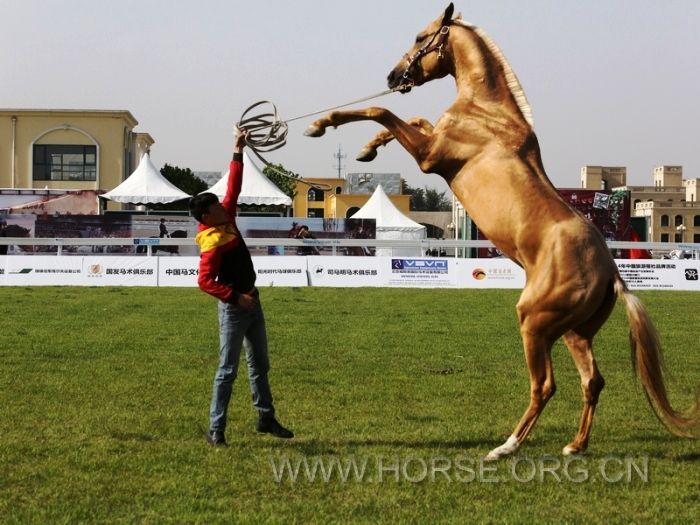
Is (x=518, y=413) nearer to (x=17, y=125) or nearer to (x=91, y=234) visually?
(x=91, y=234)

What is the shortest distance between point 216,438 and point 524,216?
306cm

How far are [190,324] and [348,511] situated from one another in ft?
33.8

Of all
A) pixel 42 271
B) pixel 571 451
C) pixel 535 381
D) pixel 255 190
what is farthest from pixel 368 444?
pixel 255 190

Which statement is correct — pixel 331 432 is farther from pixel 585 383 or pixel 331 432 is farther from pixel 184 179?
pixel 184 179

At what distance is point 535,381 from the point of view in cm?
718

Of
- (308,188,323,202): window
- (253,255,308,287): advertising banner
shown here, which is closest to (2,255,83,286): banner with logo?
(253,255,308,287): advertising banner

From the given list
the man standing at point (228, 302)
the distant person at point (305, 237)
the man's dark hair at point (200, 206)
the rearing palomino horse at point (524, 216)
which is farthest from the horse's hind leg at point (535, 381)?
the distant person at point (305, 237)

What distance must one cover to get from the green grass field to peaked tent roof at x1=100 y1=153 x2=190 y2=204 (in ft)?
69.7

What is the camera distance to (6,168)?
222 ft

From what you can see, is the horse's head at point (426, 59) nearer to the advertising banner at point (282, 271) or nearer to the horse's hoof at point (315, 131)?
the horse's hoof at point (315, 131)

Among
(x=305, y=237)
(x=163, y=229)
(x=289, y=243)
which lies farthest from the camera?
(x=163, y=229)

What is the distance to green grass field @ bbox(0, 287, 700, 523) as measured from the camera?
5789mm

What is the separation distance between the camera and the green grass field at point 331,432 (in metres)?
5.79

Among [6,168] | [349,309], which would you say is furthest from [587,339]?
[6,168]
